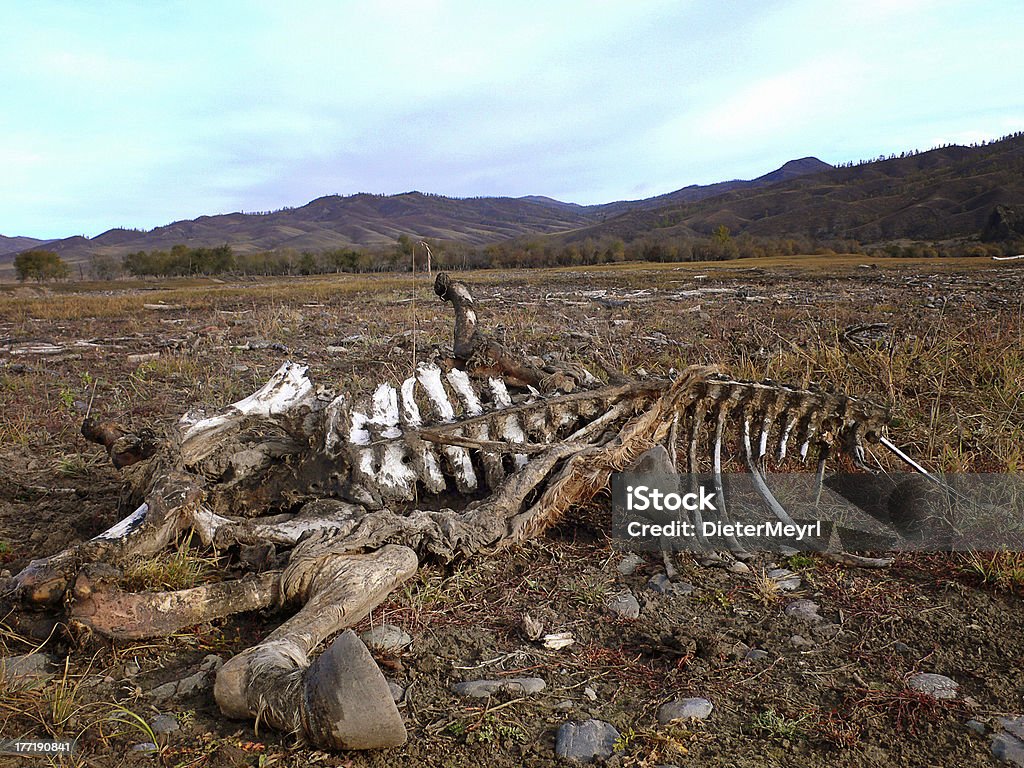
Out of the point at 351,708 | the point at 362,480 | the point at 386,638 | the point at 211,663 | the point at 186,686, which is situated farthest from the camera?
the point at 362,480

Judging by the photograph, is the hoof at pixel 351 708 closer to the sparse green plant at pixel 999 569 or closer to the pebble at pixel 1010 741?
the pebble at pixel 1010 741

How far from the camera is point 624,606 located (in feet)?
9.63

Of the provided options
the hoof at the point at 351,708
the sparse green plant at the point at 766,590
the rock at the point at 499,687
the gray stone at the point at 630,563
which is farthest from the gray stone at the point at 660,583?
the hoof at the point at 351,708

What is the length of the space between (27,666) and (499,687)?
65.3 inches

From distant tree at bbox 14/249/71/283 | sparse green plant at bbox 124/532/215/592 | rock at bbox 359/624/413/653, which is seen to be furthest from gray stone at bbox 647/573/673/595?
distant tree at bbox 14/249/71/283

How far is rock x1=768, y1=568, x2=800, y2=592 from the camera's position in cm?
312

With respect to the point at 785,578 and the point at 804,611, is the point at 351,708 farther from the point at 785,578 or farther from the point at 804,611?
the point at 785,578

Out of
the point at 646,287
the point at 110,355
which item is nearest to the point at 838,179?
the point at 646,287

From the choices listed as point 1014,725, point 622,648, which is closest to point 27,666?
point 622,648

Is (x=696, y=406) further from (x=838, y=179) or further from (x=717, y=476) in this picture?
(x=838, y=179)

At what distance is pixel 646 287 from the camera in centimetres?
2155

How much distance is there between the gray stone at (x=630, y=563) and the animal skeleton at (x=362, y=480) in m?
0.42

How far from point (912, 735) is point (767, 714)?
1.45 ft

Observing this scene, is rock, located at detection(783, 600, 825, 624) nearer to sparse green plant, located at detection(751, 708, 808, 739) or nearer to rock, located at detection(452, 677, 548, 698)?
sparse green plant, located at detection(751, 708, 808, 739)
